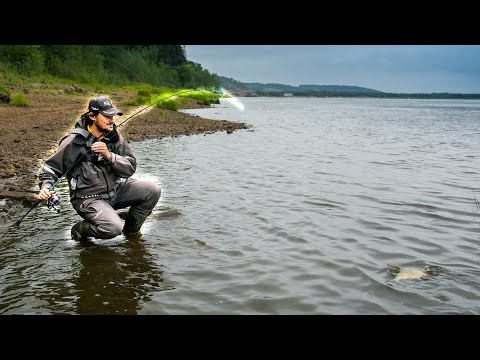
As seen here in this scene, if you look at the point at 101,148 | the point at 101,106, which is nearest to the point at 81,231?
the point at 101,148

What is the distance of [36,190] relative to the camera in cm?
883

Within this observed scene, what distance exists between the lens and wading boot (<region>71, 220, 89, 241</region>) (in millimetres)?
6027

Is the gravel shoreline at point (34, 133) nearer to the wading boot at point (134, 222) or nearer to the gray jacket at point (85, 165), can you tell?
the gray jacket at point (85, 165)

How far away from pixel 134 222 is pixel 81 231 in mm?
812

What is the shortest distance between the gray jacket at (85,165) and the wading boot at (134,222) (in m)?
0.58

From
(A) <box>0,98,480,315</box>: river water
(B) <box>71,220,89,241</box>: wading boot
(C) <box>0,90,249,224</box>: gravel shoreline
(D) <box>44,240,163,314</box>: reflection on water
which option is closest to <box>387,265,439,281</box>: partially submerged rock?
(A) <box>0,98,480,315</box>: river water

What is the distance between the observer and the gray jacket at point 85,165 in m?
5.72

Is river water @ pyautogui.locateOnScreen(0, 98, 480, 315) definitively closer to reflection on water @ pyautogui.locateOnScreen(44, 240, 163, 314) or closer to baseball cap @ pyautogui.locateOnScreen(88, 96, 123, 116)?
reflection on water @ pyautogui.locateOnScreen(44, 240, 163, 314)

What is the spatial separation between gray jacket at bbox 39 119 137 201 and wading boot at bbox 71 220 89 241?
1.25 feet

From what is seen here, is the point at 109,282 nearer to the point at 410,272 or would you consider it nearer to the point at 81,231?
the point at 81,231
